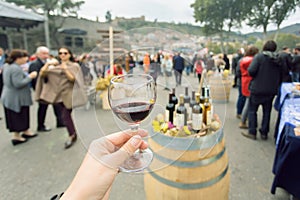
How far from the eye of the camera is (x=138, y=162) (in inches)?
26.0

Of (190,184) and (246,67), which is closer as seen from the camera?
(190,184)

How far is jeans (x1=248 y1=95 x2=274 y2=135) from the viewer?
105 inches

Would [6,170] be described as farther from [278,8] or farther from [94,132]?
[278,8]

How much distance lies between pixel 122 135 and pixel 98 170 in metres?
0.15

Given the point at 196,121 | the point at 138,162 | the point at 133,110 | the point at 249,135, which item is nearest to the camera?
the point at 133,110

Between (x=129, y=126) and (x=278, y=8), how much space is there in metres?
4.03

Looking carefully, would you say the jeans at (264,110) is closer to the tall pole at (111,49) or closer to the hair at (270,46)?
the hair at (270,46)

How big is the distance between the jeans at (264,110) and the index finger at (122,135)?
2.50 meters

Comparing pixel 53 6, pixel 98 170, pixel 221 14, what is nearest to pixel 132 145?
pixel 98 170

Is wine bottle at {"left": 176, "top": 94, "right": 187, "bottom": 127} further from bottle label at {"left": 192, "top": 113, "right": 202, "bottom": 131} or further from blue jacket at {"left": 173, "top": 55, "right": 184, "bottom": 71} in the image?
blue jacket at {"left": 173, "top": 55, "right": 184, "bottom": 71}

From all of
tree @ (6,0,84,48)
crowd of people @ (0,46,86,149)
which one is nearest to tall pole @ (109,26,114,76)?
crowd of people @ (0,46,86,149)

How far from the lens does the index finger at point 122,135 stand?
2.23 feet

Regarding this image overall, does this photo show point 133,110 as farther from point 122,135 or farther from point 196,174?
point 196,174

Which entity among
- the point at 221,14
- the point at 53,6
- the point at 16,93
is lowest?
the point at 16,93
